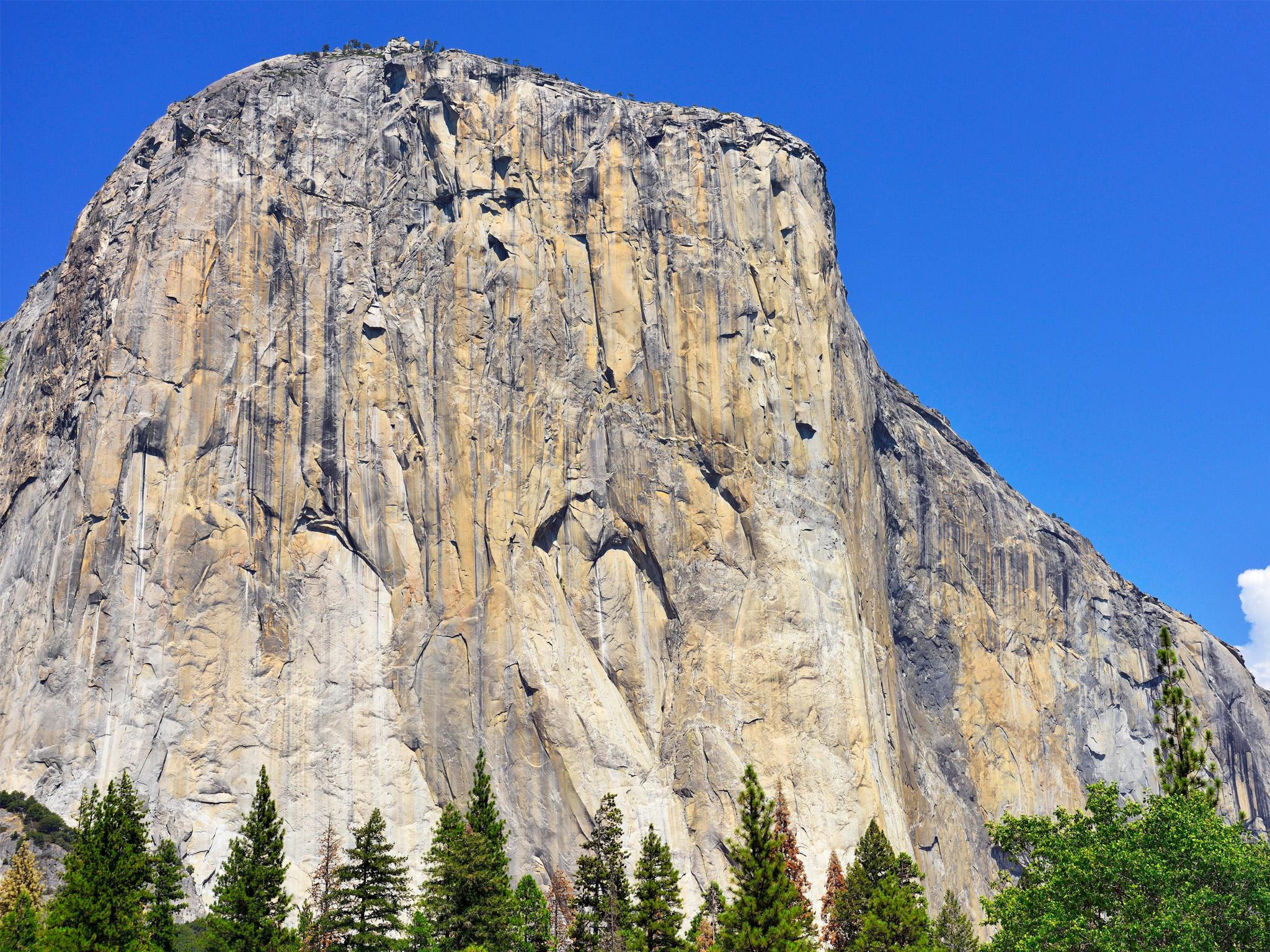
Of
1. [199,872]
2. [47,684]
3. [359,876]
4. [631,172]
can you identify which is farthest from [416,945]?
[631,172]

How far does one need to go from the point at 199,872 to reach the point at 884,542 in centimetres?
4716

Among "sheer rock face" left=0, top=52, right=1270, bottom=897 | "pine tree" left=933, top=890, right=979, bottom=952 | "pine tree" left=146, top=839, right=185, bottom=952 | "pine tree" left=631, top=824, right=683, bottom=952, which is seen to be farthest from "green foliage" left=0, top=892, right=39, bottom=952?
"pine tree" left=933, top=890, right=979, bottom=952

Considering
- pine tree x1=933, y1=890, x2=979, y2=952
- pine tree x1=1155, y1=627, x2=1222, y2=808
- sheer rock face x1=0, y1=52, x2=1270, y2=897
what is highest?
sheer rock face x1=0, y1=52, x2=1270, y2=897

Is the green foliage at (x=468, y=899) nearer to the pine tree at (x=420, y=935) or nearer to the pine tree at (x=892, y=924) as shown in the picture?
the pine tree at (x=420, y=935)

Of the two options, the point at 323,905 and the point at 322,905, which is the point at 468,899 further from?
the point at 322,905

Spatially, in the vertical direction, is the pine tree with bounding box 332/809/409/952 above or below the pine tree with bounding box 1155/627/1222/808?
below

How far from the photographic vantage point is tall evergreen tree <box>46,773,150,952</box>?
141 feet

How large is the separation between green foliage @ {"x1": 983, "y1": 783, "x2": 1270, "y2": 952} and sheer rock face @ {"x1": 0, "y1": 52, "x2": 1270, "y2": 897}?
118 feet

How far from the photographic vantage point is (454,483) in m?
79.8

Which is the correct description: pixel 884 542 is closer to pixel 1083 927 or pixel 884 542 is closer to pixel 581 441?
pixel 581 441

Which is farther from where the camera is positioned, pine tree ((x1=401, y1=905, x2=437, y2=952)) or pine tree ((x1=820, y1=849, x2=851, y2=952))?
pine tree ((x1=820, y1=849, x2=851, y2=952))

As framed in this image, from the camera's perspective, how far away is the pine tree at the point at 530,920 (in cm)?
5025

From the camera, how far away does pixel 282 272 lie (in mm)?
83375

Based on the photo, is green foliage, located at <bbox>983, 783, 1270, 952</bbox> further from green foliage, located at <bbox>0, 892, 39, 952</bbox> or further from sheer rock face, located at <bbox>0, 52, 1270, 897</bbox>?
sheer rock face, located at <bbox>0, 52, 1270, 897</bbox>
